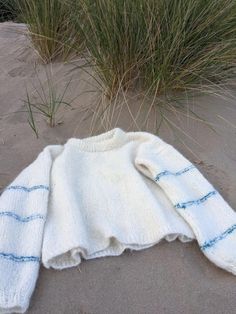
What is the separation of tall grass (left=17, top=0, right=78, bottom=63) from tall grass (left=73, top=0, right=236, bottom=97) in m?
0.53

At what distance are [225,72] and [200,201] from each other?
959 millimetres

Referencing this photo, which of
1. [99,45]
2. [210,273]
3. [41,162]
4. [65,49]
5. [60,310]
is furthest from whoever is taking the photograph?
[65,49]

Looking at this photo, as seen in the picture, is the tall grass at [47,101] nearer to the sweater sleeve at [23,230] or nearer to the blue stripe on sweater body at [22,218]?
the sweater sleeve at [23,230]

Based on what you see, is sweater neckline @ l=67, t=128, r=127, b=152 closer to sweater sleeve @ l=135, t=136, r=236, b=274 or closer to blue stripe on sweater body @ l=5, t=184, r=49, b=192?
sweater sleeve @ l=135, t=136, r=236, b=274

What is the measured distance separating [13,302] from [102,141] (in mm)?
1026

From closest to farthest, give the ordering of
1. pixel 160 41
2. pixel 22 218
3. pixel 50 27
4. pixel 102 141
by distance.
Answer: pixel 22 218 → pixel 102 141 → pixel 160 41 → pixel 50 27

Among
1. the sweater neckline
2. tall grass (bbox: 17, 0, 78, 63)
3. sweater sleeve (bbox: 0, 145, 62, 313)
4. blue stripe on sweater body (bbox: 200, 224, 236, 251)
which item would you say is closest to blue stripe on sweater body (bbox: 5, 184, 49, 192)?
sweater sleeve (bbox: 0, 145, 62, 313)

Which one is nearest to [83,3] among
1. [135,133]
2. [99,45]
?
[99,45]

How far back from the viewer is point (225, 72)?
2732 mm

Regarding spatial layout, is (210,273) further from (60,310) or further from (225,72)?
(225,72)

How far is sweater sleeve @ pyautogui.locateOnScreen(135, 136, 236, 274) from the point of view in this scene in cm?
183

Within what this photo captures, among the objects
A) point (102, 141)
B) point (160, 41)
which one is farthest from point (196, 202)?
point (160, 41)

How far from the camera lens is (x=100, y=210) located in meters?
2.02

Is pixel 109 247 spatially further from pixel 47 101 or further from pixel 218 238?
pixel 47 101
